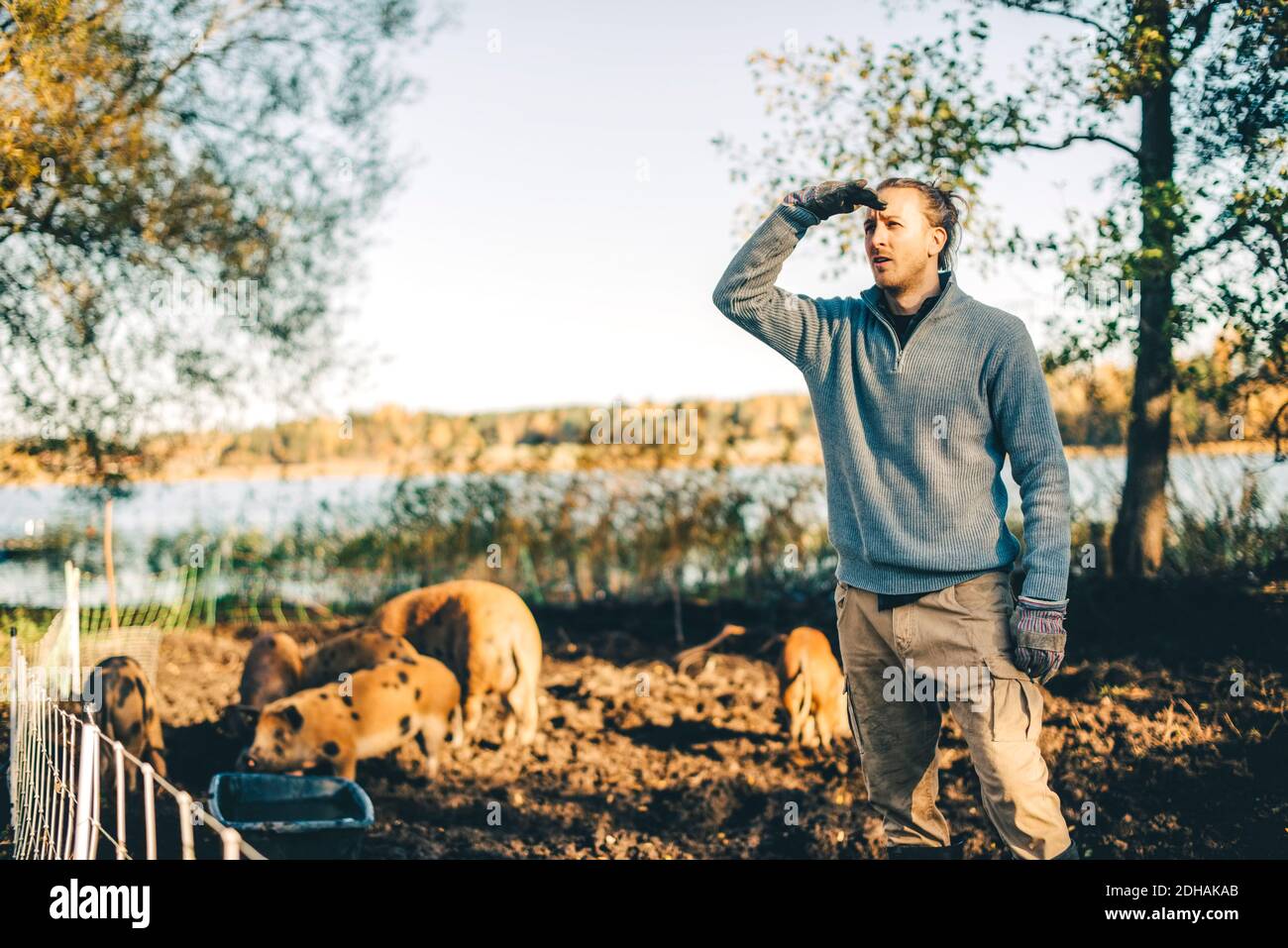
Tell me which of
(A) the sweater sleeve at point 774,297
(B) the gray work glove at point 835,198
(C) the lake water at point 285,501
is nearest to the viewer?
(B) the gray work glove at point 835,198

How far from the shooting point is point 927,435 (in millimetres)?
3232

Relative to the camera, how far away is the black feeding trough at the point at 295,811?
4312mm

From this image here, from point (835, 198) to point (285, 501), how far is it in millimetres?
5059

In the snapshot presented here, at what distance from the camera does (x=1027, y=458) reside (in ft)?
10.3

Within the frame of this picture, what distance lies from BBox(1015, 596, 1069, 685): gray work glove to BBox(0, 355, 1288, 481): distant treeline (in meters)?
3.27

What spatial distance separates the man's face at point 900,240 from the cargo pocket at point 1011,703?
3.40ft

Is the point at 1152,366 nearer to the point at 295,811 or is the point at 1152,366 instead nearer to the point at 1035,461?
the point at 1035,461

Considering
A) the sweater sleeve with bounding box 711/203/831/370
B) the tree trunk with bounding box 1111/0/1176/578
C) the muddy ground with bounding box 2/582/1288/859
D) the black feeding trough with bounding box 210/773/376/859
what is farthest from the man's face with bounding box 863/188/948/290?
the black feeding trough with bounding box 210/773/376/859

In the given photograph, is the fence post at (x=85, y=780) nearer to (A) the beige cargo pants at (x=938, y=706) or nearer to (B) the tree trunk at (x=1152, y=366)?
(A) the beige cargo pants at (x=938, y=706)

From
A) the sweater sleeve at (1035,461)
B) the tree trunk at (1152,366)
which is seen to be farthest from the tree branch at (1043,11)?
the sweater sleeve at (1035,461)

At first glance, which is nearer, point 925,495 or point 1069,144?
point 925,495

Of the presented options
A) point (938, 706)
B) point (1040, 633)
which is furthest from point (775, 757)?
point (1040, 633)

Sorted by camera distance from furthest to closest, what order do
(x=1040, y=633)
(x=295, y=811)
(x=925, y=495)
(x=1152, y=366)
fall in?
1. (x=1152, y=366)
2. (x=295, y=811)
3. (x=925, y=495)
4. (x=1040, y=633)
